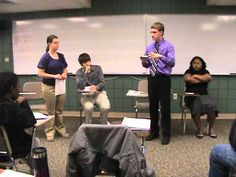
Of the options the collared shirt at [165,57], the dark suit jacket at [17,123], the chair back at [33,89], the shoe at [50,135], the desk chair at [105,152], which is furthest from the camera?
the chair back at [33,89]

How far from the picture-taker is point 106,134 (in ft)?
6.79

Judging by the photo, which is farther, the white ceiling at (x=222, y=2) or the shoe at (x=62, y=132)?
the white ceiling at (x=222, y=2)

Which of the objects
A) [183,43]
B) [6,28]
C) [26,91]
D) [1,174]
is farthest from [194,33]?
[1,174]

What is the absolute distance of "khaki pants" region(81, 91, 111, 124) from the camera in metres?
4.59

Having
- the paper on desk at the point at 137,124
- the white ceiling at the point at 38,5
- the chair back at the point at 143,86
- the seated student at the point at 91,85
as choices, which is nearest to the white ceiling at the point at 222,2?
the chair back at the point at 143,86

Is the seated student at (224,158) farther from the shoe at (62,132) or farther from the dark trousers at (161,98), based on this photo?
the shoe at (62,132)

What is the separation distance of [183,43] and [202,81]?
112 cm

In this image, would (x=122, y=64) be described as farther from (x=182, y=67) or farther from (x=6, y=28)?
(x=6, y=28)

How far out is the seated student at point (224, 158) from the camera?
2.39 metres

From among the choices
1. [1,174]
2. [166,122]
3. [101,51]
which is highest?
[101,51]

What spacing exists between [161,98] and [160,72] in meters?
0.36

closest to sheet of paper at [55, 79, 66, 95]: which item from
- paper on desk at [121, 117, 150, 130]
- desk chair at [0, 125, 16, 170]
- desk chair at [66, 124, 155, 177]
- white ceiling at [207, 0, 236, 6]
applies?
paper on desk at [121, 117, 150, 130]

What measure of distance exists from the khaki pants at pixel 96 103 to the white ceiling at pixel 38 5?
5.20 feet

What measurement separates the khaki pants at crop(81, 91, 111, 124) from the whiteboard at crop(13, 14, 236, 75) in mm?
1244
